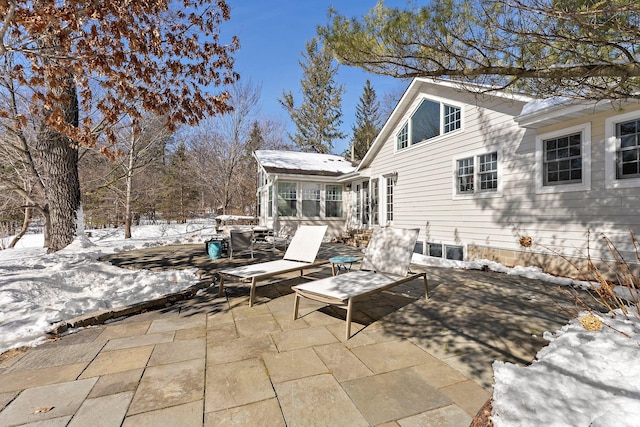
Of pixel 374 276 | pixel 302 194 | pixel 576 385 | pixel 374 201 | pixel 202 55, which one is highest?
pixel 202 55

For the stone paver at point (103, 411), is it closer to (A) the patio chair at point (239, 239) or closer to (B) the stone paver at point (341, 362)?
(B) the stone paver at point (341, 362)

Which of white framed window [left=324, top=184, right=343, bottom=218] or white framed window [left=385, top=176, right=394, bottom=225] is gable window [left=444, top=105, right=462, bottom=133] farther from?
white framed window [left=324, top=184, right=343, bottom=218]

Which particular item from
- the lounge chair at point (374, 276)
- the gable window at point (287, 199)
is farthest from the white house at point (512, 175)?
the gable window at point (287, 199)

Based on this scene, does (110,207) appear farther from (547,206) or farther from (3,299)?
(547,206)

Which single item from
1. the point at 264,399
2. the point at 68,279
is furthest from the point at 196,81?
the point at 264,399

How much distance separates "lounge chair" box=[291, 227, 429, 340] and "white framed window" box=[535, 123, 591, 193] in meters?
4.09

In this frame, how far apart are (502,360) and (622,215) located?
495 centimetres

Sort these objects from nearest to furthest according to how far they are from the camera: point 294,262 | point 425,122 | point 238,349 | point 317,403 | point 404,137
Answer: point 317,403 → point 238,349 → point 294,262 → point 425,122 → point 404,137

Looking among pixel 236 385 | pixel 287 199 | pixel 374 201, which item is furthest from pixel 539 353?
pixel 287 199

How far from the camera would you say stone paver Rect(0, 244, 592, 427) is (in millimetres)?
1971

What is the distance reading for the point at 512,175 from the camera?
281 inches

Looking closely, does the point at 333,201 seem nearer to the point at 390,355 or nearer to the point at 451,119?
the point at 451,119

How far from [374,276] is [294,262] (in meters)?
1.59

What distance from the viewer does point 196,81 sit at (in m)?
6.26
